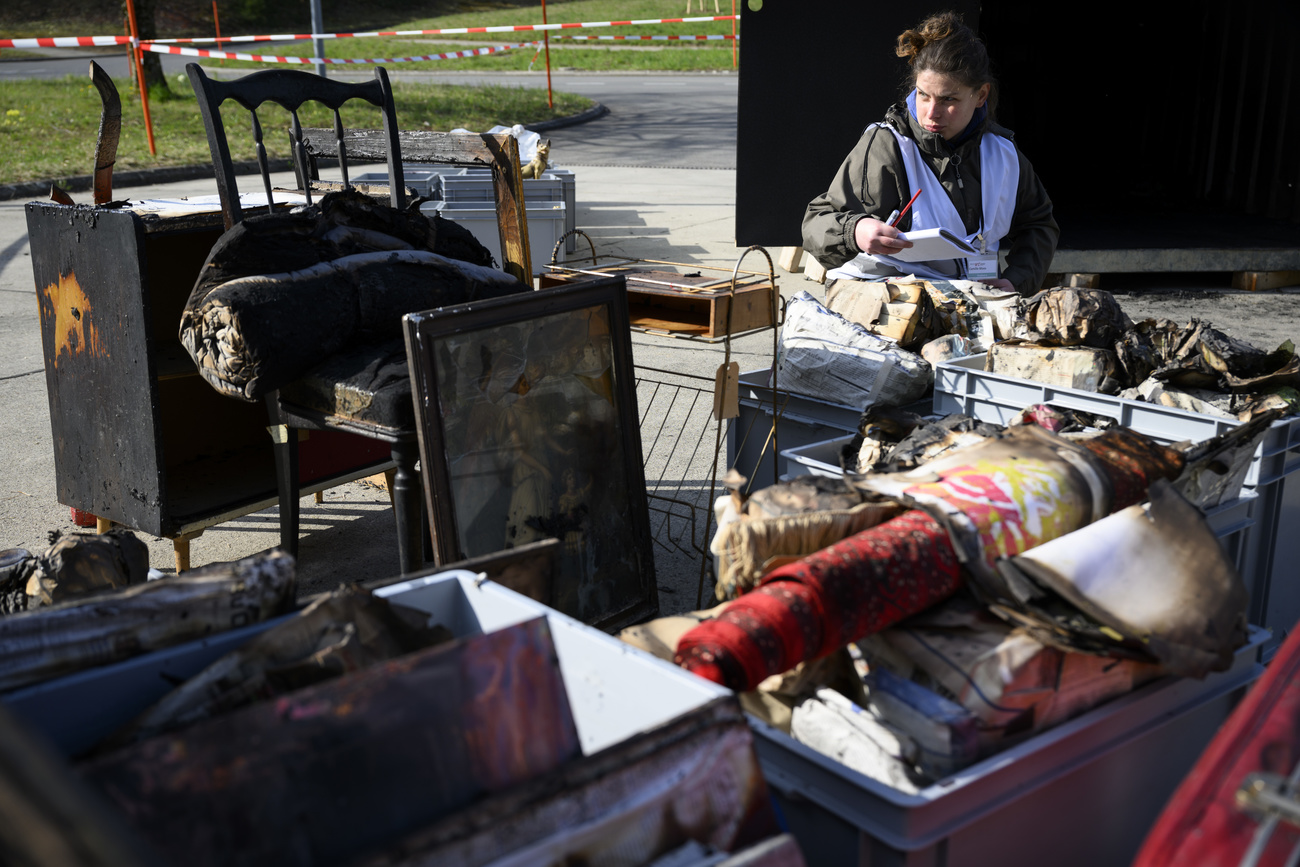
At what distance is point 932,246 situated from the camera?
3.32 m

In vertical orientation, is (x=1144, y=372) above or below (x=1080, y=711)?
above

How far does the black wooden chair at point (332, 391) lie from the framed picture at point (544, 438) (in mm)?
150

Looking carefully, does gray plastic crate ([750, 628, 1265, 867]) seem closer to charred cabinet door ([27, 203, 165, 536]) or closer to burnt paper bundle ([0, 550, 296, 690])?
burnt paper bundle ([0, 550, 296, 690])

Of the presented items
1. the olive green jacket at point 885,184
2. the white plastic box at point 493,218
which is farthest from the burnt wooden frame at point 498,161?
the white plastic box at point 493,218

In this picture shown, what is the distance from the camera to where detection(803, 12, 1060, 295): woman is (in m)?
3.38

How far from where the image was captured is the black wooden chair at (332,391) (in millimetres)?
2432

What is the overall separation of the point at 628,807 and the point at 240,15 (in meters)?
34.8

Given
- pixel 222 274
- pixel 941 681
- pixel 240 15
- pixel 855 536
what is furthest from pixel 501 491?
pixel 240 15

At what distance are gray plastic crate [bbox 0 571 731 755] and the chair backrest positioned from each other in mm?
1626

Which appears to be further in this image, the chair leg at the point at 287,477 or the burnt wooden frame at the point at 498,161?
the burnt wooden frame at the point at 498,161

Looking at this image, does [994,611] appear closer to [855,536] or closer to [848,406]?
[855,536]

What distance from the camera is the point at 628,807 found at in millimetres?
1060

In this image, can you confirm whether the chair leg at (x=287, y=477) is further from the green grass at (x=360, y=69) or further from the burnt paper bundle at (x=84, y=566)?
the green grass at (x=360, y=69)

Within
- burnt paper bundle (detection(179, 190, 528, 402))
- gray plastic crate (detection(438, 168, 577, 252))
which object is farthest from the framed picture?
gray plastic crate (detection(438, 168, 577, 252))
